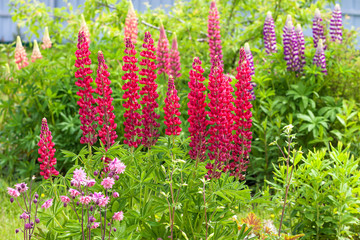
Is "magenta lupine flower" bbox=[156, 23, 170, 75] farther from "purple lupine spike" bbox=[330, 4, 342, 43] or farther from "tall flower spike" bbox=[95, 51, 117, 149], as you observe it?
"tall flower spike" bbox=[95, 51, 117, 149]

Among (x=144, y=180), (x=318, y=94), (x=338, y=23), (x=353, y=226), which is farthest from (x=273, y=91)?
(x=144, y=180)

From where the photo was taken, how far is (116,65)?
19.6 ft

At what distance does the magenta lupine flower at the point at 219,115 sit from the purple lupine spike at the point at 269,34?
295cm

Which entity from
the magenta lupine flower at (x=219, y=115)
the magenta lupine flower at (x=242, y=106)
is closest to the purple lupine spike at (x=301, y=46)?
the magenta lupine flower at (x=242, y=106)

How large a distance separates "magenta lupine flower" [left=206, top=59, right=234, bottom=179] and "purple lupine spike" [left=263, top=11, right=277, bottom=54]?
2.95 meters

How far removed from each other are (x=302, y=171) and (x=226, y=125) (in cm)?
83

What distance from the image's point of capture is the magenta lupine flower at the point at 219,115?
2758 millimetres

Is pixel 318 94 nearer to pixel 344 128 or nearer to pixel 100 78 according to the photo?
pixel 344 128

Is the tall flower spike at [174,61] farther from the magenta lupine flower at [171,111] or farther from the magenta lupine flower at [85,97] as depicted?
the magenta lupine flower at [171,111]

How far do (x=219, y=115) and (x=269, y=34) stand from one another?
10.2 feet

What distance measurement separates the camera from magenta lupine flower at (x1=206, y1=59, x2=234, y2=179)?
2758 mm

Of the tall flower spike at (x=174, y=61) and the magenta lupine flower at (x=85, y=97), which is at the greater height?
the magenta lupine flower at (x=85, y=97)

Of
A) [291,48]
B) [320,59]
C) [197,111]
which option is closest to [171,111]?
[197,111]

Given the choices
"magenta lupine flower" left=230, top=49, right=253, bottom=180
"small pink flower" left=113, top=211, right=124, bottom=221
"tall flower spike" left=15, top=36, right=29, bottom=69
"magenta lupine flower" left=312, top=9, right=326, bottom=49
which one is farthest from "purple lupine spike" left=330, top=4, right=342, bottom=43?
"small pink flower" left=113, top=211, right=124, bottom=221
